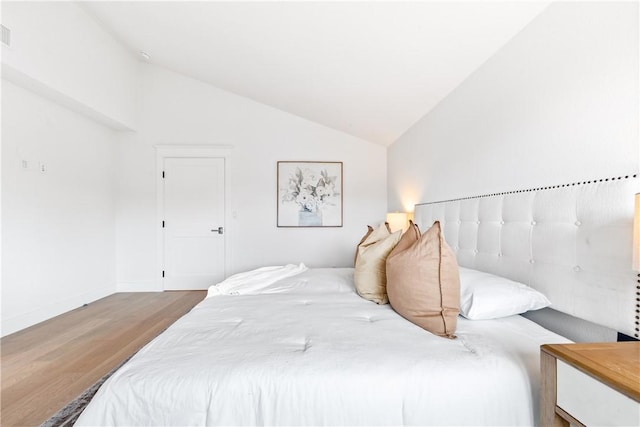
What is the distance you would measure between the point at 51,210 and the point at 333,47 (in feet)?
10.7

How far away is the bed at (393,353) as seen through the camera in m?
0.85

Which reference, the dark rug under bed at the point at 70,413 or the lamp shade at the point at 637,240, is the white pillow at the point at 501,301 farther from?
the dark rug under bed at the point at 70,413

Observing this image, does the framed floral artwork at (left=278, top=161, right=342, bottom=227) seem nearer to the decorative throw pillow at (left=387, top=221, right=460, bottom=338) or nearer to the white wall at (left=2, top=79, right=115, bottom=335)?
the white wall at (left=2, top=79, right=115, bottom=335)

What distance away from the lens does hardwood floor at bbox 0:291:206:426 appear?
1.56 m

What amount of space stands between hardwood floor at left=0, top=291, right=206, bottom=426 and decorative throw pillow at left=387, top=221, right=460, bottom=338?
1.93 metres

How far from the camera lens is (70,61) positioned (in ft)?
8.95

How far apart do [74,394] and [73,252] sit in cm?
218

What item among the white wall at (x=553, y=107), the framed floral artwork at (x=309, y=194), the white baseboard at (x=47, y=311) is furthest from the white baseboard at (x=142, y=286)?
the white wall at (x=553, y=107)

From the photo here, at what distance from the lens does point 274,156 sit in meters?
4.01

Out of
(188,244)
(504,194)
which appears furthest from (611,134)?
(188,244)

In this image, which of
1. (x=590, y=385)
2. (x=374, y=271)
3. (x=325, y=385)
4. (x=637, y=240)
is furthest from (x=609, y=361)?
(x=374, y=271)

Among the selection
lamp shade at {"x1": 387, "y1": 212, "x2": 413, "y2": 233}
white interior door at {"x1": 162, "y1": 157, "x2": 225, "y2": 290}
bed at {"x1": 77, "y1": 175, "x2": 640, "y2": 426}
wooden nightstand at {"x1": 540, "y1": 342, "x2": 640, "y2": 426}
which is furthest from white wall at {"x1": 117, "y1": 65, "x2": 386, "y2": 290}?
wooden nightstand at {"x1": 540, "y1": 342, "x2": 640, "y2": 426}

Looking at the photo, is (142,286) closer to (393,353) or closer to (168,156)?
(168,156)

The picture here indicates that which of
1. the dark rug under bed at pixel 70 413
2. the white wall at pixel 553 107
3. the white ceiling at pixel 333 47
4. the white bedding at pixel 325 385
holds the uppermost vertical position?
the white ceiling at pixel 333 47
